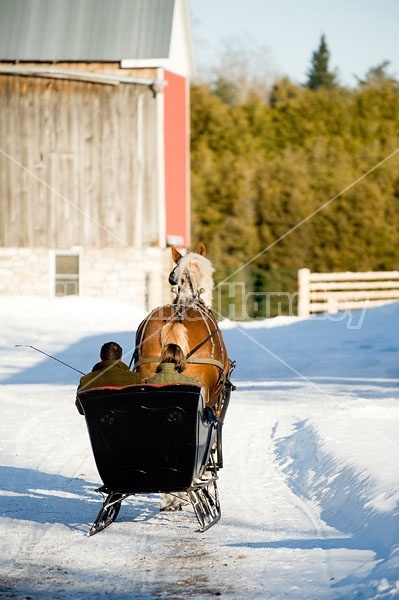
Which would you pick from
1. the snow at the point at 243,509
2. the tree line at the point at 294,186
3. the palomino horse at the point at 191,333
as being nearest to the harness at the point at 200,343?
the palomino horse at the point at 191,333

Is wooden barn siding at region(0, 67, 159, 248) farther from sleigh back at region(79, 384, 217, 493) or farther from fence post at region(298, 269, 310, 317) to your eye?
sleigh back at region(79, 384, 217, 493)

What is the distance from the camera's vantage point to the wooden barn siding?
2745 cm

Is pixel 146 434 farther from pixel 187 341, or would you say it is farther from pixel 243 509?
pixel 243 509

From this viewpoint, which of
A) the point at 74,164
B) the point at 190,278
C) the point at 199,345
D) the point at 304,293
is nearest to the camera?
the point at 199,345

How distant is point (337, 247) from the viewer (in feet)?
132

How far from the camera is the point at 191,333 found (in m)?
8.41

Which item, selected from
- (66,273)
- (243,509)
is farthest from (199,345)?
(66,273)

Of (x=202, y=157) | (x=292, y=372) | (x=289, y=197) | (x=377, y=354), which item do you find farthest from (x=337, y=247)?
(x=292, y=372)

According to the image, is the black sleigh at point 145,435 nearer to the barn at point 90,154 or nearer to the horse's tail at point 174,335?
the horse's tail at point 174,335

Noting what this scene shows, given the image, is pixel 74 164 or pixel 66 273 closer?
pixel 74 164

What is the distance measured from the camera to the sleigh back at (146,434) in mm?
7324

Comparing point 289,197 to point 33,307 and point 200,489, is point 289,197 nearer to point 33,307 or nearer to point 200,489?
point 33,307

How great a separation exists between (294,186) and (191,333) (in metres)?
33.6

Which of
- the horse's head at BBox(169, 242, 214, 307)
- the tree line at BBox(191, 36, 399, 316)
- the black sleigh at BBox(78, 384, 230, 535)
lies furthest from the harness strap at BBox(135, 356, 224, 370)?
the tree line at BBox(191, 36, 399, 316)
